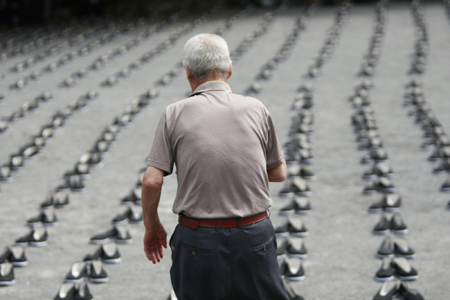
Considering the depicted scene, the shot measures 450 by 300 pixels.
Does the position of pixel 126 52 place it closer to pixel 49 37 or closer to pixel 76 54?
pixel 76 54

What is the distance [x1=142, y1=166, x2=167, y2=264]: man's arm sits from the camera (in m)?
2.42

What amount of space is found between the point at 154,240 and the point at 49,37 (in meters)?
10.5

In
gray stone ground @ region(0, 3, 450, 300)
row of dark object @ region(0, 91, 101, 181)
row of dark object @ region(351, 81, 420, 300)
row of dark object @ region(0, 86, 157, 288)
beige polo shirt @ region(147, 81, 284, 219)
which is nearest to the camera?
beige polo shirt @ region(147, 81, 284, 219)

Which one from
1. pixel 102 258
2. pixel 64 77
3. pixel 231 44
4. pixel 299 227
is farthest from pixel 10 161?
pixel 231 44

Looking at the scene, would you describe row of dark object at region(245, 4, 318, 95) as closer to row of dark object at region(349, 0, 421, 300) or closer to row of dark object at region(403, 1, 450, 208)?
row of dark object at region(349, 0, 421, 300)

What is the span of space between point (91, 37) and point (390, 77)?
642 centimetres

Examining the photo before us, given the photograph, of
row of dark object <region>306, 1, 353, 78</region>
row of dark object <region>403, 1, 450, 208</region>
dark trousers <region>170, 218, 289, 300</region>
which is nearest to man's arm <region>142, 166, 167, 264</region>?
dark trousers <region>170, 218, 289, 300</region>

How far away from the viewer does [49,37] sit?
12258 mm

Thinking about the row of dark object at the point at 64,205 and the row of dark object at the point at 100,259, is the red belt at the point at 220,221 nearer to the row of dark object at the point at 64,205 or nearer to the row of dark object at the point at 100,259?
the row of dark object at the point at 100,259

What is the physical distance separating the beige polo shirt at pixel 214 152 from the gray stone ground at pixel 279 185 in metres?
1.22

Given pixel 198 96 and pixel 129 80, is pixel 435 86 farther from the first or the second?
pixel 198 96

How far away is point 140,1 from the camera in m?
17.6

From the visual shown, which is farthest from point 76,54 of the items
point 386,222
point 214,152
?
point 214,152

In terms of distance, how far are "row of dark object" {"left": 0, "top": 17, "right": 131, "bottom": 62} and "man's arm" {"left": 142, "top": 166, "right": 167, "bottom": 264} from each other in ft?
26.7
